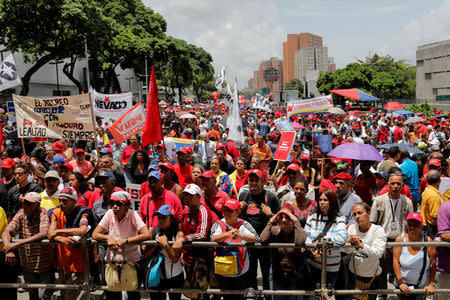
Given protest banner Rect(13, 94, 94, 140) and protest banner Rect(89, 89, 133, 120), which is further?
protest banner Rect(89, 89, 133, 120)

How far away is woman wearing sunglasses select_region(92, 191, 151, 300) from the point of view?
13.4 feet

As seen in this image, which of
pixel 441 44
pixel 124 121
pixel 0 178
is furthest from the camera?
pixel 441 44

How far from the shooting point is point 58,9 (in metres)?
23.8

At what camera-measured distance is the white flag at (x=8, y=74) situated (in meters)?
12.2

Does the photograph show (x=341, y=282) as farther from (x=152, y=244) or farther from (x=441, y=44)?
(x=441, y=44)

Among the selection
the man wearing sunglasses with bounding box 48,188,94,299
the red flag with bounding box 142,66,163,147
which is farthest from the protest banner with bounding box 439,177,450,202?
the man wearing sunglasses with bounding box 48,188,94,299

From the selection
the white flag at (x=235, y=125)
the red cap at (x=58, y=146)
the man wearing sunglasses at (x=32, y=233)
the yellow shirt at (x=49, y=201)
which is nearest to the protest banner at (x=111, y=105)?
the red cap at (x=58, y=146)

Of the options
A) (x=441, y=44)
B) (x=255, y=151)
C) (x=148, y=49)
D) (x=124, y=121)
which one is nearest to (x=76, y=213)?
(x=124, y=121)

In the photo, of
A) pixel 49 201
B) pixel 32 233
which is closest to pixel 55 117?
pixel 49 201

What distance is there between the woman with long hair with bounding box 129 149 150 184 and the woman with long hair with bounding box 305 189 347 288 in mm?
3585

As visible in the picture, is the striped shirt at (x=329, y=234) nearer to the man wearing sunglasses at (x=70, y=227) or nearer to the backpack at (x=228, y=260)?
the backpack at (x=228, y=260)

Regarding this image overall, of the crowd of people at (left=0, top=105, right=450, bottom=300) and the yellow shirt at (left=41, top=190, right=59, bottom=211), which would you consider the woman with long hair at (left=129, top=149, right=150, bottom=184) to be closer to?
the crowd of people at (left=0, top=105, right=450, bottom=300)

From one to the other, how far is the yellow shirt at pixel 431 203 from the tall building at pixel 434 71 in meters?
58.1

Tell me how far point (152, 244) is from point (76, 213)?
109 centimetres
